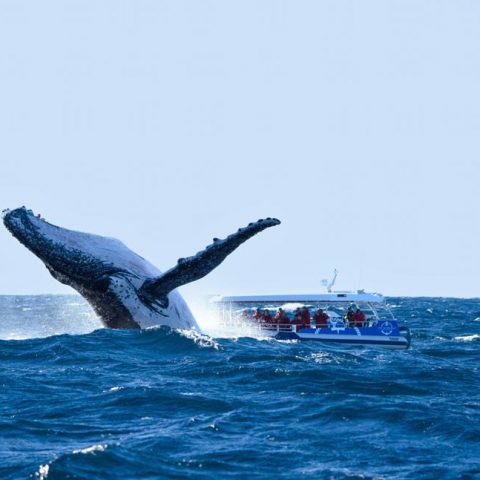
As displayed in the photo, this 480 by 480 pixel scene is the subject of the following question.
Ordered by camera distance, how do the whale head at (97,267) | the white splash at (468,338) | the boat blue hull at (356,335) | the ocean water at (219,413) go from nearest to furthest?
1. the ocean water at (219,413)
2. the whale head at (97,267)
3. the boat blue hull at (356,335)
4. the white splash at (468,338)

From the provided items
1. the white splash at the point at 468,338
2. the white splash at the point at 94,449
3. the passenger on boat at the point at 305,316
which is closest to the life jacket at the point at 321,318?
the passenger on boat at the point at 305,316

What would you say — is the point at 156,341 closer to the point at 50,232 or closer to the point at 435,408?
the point at 50,232

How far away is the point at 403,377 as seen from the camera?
44.4ft

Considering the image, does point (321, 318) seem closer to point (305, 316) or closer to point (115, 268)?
point (305, 316)

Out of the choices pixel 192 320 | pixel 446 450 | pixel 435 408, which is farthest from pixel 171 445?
pixel 192 320

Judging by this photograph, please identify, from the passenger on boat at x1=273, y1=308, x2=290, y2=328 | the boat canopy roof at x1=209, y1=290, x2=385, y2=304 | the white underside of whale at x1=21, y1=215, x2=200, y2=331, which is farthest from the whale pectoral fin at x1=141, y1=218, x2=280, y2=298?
the boat canopy roof at x1=209, y1=290, x2=385, y2=304

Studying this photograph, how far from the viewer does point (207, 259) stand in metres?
12.8

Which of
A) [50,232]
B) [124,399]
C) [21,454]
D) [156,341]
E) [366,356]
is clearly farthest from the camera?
[366,356]

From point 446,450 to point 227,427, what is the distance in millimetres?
2279

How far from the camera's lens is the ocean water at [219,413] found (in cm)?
729

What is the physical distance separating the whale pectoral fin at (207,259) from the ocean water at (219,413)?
1179 millimetres

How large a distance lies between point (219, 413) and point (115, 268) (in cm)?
492

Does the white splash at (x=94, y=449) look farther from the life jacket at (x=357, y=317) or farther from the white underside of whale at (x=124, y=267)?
the life jacket at (x=357, y=317)

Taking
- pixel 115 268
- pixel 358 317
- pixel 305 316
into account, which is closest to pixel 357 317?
pixel 358 317
